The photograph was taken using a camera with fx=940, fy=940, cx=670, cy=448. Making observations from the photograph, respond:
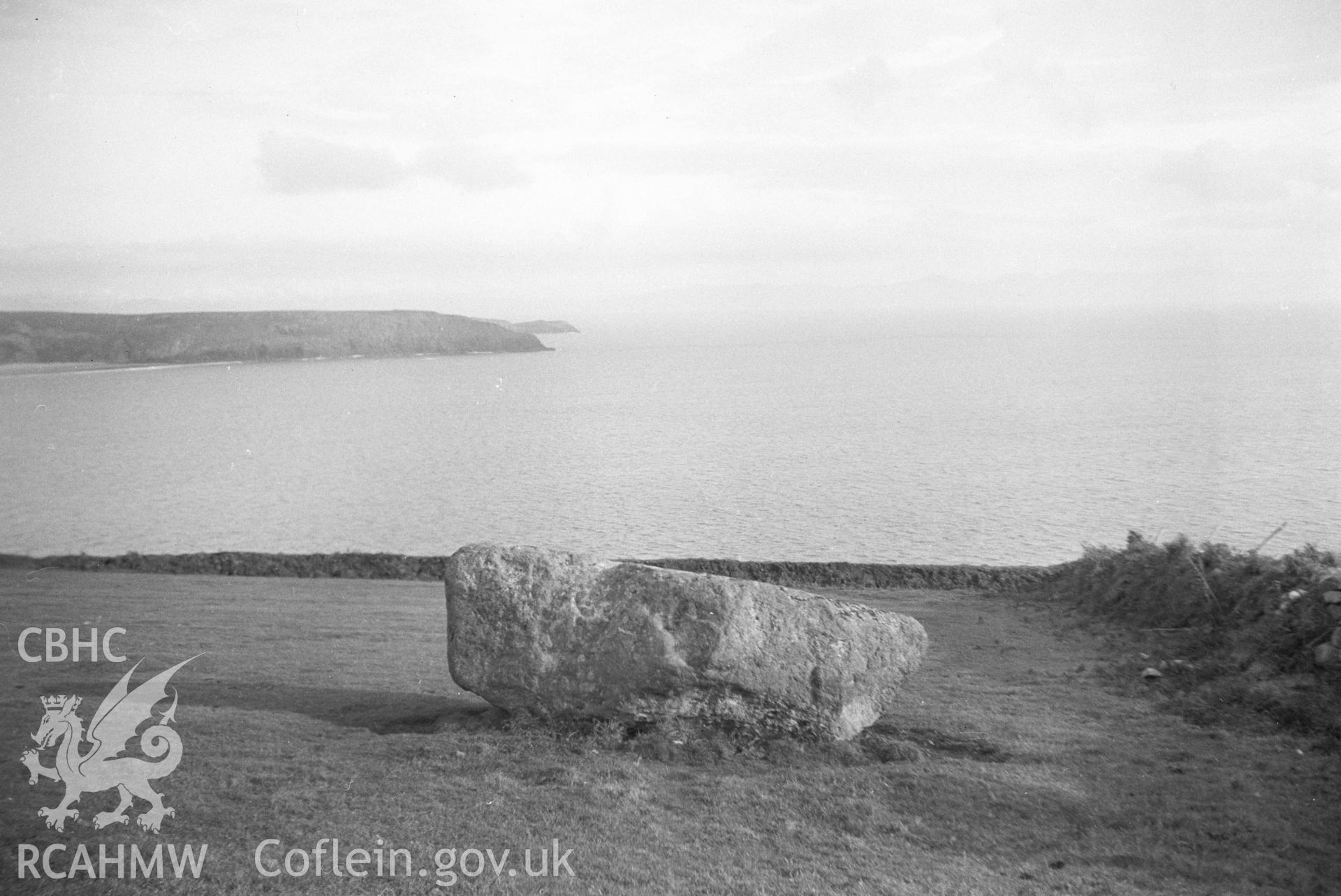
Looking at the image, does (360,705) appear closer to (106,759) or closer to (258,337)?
(106,759)

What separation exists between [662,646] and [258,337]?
11430 cm

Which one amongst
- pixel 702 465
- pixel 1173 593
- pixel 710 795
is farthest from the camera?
pixel 702 465

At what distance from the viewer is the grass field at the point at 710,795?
682cm

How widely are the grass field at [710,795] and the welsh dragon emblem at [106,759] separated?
0.11 meters

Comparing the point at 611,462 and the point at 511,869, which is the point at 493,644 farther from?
the point at 611,462

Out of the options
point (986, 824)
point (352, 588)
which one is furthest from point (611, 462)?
point (986, 824)

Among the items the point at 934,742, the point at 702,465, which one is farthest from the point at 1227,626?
the point at 702,465

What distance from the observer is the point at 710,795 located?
820 cm

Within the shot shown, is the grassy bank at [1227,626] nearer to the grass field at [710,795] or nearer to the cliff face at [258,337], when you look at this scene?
the grass field at [710,795]

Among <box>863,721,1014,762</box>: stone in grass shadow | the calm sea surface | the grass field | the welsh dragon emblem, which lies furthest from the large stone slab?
the calm sea surface

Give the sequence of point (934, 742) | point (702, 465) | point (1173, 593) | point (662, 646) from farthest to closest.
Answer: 1. point (702, 465)
2. point (1173, 593)
3. point (934, 742)
4. point (662, 646)

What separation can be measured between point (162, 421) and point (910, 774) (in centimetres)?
6618

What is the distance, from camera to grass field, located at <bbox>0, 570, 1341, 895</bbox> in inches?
269

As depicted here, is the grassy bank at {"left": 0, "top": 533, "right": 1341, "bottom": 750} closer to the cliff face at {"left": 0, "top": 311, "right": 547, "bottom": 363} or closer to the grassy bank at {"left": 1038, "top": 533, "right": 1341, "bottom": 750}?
the grassy bank at {"left": 1038, "top": 533, "right": 1341, "bottom": 750}
